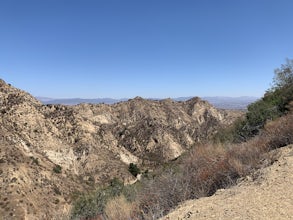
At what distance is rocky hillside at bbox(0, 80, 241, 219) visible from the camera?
33844 mm

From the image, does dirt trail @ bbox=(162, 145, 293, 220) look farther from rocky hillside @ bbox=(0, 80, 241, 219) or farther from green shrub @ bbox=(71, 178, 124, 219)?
rocky hillside @ bbox=(0, 80, 241, 219)

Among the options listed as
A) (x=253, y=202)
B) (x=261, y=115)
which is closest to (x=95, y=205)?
(x=253, y=202)

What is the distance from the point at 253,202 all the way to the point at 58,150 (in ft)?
162

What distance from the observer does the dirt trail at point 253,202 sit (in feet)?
15.4

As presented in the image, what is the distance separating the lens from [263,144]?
29.0 ft

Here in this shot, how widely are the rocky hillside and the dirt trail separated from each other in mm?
10175

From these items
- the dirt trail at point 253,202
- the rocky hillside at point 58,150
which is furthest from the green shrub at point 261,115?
the dirt trail at point 253,202

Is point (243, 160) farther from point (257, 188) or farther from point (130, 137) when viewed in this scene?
point (130, 137)

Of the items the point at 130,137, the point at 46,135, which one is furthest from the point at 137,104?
the point at 46,135

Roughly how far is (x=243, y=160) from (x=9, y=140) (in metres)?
41.7

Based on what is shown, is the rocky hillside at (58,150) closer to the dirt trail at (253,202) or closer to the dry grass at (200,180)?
the dry grass at (200,180)

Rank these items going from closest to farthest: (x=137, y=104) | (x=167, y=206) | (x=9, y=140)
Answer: (x=167, y=206), (x=9, y=140), (x=137, y=104)

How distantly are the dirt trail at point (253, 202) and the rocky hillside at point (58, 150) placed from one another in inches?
401

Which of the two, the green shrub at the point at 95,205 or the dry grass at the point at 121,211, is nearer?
the dry grass at the point at 121,211
